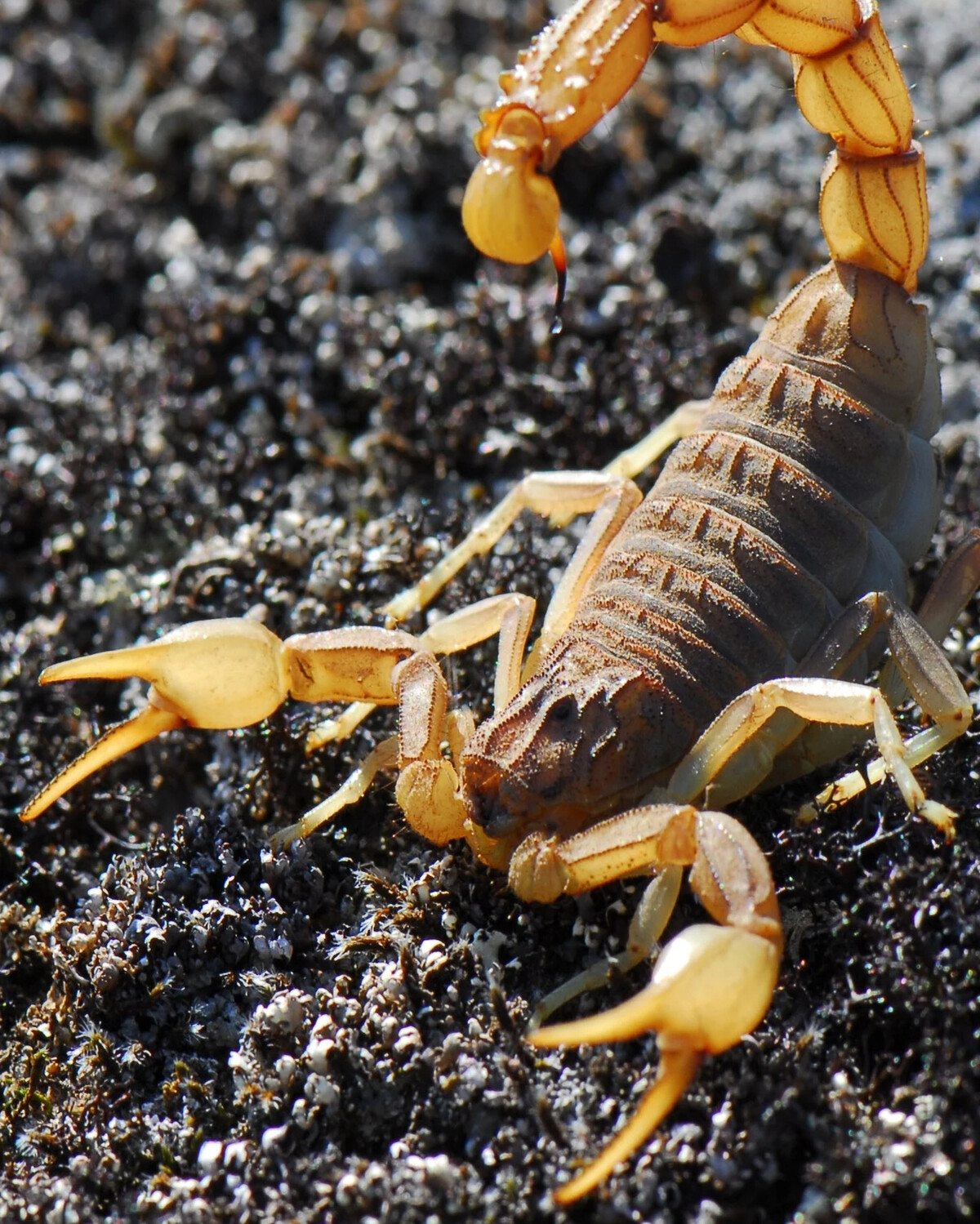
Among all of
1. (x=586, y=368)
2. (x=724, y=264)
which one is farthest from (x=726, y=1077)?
(x=724, y=264)

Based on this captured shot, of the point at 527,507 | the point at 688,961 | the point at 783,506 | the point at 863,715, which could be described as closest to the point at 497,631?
the point at 527,507

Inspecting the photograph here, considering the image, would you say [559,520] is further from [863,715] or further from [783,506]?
[863,715]

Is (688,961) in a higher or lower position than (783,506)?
lower

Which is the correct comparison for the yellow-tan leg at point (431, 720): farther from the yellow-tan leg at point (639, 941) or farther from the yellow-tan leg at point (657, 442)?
the yellow-tan leg at point (657, 442)

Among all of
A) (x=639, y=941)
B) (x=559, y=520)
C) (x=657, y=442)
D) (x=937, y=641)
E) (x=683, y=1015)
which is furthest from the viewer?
(x=657, y=442)

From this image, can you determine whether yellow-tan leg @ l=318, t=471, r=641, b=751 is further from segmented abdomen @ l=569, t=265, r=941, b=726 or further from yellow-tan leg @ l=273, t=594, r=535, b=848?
segmented abdomen @ l=569, t=265, r=941, b=726

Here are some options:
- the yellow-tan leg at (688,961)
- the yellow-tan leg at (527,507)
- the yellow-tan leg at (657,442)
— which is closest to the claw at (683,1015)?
the yellow-tan leg at (688,961)

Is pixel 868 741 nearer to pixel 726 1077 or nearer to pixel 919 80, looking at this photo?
pixel 726 1077

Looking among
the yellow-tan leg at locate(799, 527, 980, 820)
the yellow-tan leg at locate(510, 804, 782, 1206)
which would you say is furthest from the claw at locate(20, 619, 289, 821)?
the yellow-tan leg at locate(799, 527, 980, 820)
